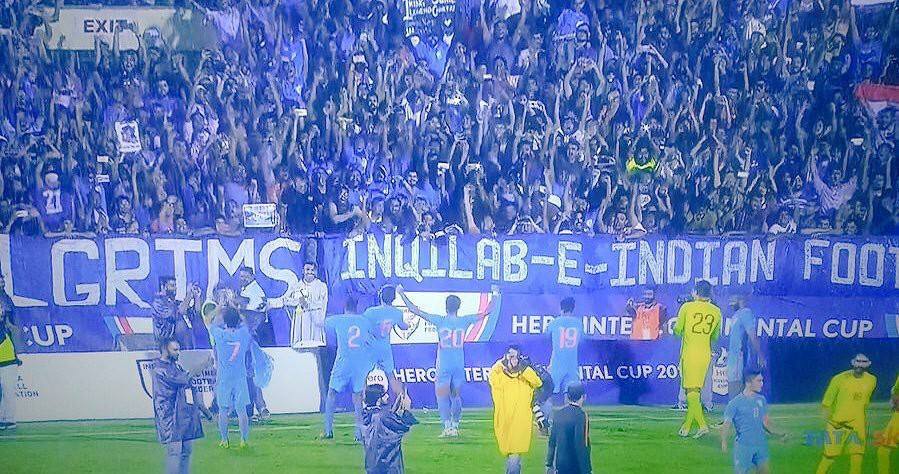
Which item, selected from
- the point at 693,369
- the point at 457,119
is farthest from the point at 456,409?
the point at 457,119

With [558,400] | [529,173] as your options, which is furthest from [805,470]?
[529,173]

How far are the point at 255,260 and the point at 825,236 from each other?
207cm

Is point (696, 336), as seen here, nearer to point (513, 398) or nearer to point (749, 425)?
point (749, 425)

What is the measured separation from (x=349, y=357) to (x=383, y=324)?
171 millimetres

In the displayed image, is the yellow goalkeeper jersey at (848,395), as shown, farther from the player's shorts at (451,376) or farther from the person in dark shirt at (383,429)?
the person in dark shirt at (383,429)

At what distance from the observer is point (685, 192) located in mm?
3162

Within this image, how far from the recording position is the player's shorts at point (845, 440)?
3283 millimetres

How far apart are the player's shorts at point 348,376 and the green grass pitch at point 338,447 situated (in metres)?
0.11

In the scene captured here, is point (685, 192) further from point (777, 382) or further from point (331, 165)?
point (331, 165)

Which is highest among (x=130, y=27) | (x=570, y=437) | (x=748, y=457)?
(x=130, y=27)

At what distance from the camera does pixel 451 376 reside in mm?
3180

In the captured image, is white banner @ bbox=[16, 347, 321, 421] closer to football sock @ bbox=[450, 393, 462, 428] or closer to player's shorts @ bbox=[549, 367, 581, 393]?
football sock @ bbox=[450, 393, 462, 428]

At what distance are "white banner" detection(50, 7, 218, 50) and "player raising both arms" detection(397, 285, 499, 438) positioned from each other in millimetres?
1137

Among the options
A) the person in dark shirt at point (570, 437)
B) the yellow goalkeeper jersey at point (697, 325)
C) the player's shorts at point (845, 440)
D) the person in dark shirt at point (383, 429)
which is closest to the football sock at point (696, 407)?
the yellow goalkeeper jersey at point (697, 325)
